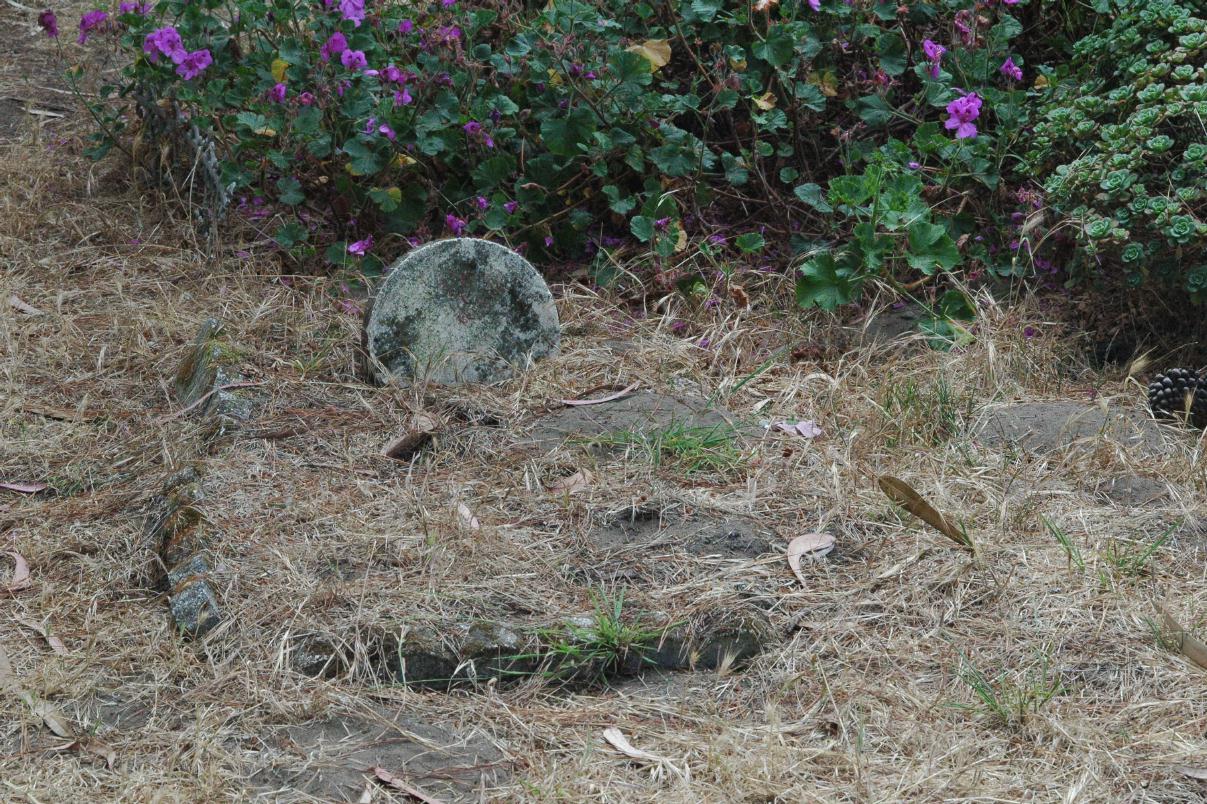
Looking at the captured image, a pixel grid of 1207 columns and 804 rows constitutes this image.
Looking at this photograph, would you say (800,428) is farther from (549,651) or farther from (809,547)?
(549,651)

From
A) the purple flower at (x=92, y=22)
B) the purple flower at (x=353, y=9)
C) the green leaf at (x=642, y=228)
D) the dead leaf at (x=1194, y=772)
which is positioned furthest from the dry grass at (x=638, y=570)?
the purple flower at (x=92, y=22)

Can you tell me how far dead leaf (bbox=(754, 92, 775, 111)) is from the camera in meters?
4.35

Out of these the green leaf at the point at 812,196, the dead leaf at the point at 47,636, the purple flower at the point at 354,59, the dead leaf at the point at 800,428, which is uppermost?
the purple flower at the point at 354,59

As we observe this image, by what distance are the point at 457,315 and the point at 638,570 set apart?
1.16 metres

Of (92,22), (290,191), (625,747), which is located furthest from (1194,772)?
(92,22)

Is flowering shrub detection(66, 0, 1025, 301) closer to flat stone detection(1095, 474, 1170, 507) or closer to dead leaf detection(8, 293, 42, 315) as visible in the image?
dead leaf detection(8, 293, 42, 315)

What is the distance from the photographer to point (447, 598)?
2.77 m

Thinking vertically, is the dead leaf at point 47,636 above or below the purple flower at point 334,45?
below

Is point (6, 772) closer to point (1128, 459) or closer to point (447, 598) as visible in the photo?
point (447, 598)

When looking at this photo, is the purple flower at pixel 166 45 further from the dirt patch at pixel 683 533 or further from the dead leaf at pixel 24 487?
the dirt patch at pixel 683 533

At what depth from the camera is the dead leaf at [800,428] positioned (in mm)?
3463

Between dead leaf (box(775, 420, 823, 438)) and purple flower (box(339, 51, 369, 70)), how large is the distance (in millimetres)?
1847

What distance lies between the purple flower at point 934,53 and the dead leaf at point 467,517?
2.22 metres

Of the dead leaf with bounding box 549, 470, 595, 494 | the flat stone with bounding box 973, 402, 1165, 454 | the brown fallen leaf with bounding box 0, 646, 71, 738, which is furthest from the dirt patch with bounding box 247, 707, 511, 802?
the flat stone with bounding box 973, 402, 1165, 454
